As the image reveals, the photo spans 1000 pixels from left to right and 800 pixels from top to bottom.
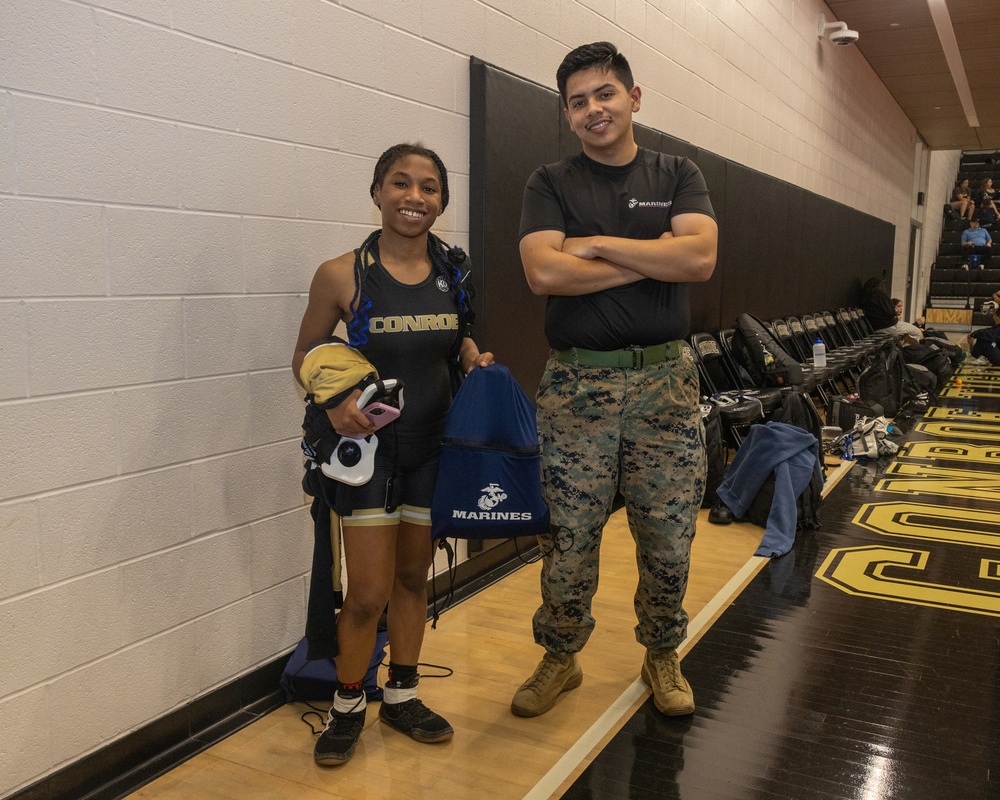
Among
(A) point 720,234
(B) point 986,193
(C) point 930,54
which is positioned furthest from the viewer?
(B) point 986,193

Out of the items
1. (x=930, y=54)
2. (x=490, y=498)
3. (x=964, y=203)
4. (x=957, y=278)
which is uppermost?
(x=930, y=54)

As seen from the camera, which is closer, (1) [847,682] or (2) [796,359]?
(1) [847,682]

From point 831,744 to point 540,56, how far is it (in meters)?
2.96

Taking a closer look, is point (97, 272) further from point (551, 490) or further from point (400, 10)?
point (400, 10)

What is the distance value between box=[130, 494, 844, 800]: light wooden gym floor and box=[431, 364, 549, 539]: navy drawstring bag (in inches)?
23.3

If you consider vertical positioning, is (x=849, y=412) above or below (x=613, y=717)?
above

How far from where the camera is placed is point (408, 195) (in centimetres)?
215

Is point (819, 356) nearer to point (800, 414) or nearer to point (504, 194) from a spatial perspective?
point (800, 414)

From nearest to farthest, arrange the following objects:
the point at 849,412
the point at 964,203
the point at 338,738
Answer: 1. the point at 338,738
2. the point at 849,412
3. the point at 964,203

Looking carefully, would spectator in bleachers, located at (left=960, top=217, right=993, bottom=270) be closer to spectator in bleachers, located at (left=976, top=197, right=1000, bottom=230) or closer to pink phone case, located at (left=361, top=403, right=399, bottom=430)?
spectator in bleachers, located at (left=976, top=197, right=1000, bottom=230)

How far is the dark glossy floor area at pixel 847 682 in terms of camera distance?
2.19 m

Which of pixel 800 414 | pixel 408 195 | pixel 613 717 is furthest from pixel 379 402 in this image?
pixel 800 414

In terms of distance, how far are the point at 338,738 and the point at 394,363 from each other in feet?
3.12

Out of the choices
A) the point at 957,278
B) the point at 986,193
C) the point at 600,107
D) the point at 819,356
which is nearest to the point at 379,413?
the point at 600,107
